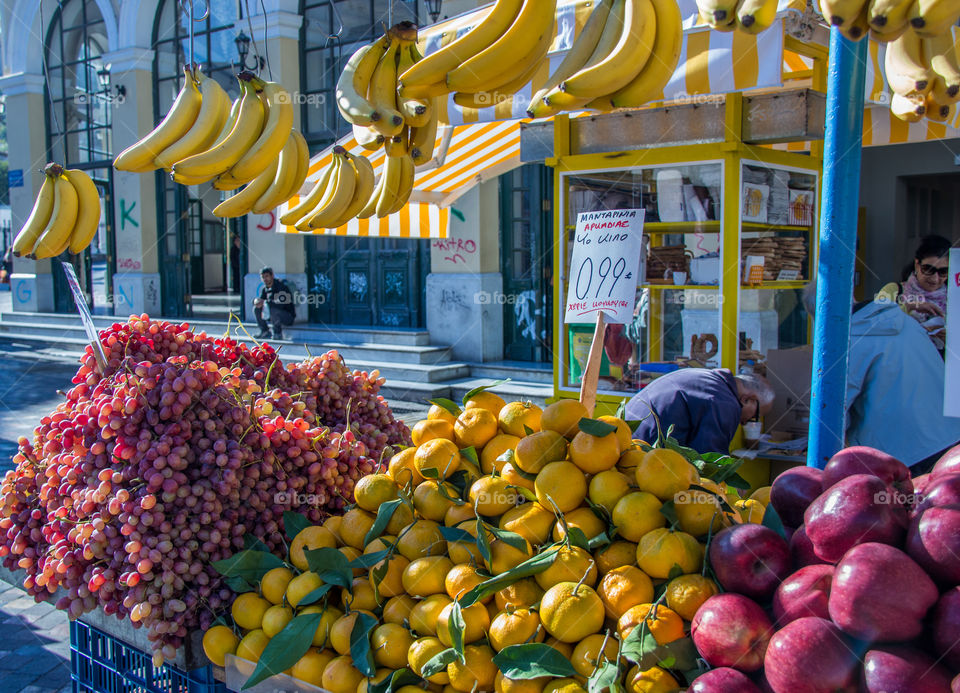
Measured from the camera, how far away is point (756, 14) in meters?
1.69

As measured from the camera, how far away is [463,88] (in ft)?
7.32

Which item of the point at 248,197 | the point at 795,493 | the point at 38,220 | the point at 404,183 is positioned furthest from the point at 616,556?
the point at 38,220

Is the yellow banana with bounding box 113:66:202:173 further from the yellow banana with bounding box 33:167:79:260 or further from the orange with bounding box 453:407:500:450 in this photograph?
the orange with bounding box 453:407:500:450

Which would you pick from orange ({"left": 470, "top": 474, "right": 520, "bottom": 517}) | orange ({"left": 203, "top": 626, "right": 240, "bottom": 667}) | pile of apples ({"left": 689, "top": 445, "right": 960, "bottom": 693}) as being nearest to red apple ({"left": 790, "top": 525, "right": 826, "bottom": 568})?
pile of apples ({"left": 689, "top": 445, "right": 960, "bottom": 693})

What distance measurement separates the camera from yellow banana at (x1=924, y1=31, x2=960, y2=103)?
2033 millimetres

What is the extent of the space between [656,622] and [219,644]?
1.20 metres

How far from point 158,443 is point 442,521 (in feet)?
2.84

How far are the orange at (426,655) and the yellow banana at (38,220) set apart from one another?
116 inches

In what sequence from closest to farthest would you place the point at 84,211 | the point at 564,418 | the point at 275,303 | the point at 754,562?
1. the point at 754,562
2. the point at 564,418
3. the point at 84,211
4. the point at 275,303

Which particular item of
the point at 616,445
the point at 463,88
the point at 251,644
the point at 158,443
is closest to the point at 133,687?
the point at 251,644

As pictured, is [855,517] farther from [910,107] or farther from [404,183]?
[404,183]

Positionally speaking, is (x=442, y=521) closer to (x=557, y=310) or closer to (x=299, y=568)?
(x=299, y=568)

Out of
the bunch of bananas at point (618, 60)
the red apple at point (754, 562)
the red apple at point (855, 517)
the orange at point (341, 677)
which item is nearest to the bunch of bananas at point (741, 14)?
the bunch of bananas at point (618, 60)

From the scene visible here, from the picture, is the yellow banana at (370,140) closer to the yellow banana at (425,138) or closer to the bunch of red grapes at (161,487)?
the yellow banana at (425,138)
